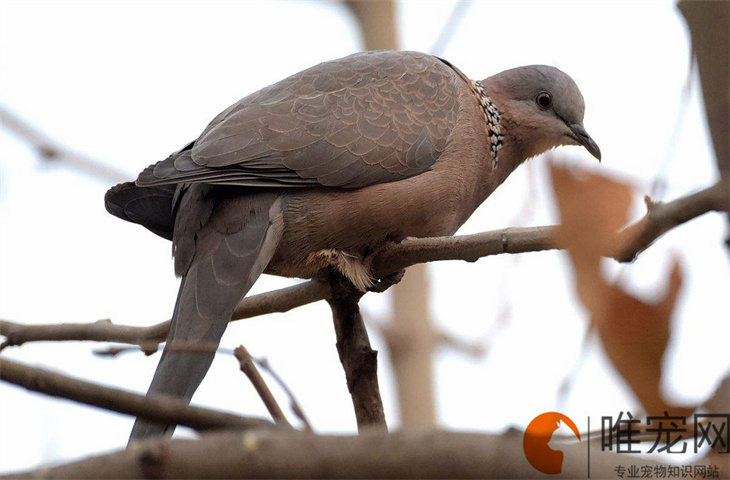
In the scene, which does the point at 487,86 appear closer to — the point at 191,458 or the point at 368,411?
the point at 368,411

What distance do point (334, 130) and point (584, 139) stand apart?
1.55 m

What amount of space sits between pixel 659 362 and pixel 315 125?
3070 millimetres

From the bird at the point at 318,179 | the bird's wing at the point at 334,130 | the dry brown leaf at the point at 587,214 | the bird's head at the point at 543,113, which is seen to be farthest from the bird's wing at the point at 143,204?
the dry brown leaf at the point at 587,214

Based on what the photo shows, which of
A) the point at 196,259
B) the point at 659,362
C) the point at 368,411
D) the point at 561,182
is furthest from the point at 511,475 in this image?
the point at 196,259

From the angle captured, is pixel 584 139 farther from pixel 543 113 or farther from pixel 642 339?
pixel 642 339

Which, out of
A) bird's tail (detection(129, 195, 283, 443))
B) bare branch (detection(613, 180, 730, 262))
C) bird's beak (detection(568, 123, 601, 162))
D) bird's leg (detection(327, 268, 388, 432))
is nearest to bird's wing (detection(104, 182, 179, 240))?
bird's tail (detection(129, 195, 283, 443))

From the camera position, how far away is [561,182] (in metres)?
1.52

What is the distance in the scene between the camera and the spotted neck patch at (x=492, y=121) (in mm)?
4980

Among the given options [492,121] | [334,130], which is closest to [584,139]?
[492,121]

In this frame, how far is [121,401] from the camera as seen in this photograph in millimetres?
1733

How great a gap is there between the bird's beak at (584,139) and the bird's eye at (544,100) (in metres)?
0.18

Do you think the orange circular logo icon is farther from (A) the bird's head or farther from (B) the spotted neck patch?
(A) the bird's head

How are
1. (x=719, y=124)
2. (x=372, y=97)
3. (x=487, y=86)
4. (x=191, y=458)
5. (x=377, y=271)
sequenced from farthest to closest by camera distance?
(x=487, y=86) → (x=372, y=97) → (x=377, y=271) → (x=191, y=458) → (x=719, y=124)

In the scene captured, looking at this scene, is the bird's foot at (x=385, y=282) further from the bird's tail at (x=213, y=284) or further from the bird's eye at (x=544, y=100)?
the bird's eye at (x=544, y=100)
